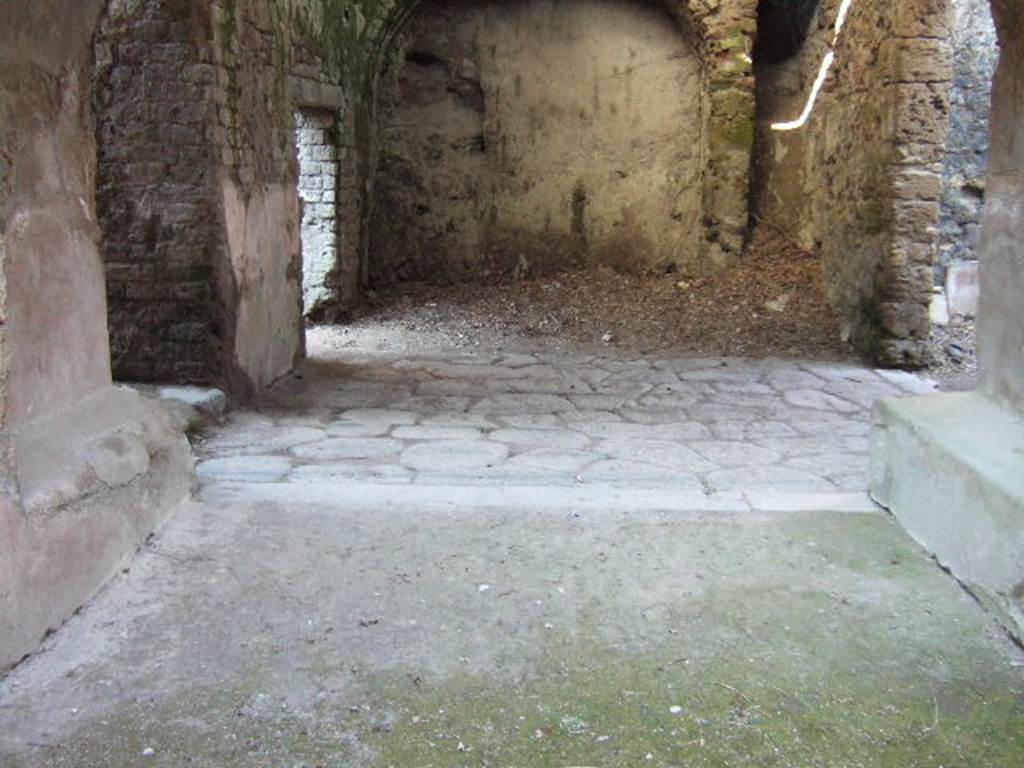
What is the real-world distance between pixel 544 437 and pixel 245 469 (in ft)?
4.42

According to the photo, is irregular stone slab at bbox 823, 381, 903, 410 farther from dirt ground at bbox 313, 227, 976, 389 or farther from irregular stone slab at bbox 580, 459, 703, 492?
irregular stone slab at bbox 580, 459, 703, 492

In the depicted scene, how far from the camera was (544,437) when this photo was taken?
14.1 ft

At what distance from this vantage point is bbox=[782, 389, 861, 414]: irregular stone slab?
4883 mm

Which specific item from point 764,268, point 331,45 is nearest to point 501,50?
point 331,45

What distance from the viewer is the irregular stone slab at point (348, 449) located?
3.92 m

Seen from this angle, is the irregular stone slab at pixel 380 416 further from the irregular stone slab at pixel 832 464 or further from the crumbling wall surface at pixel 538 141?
the crumbling wall surface at pixel 538 141

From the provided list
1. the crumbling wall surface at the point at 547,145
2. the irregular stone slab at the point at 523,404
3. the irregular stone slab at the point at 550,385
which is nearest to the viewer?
the irregular stone slab at the point at 523,404

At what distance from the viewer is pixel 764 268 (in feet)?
26.8

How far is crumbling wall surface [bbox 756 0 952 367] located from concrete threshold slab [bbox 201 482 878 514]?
2890mm

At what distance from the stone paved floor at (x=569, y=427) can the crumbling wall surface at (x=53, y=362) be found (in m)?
0.87

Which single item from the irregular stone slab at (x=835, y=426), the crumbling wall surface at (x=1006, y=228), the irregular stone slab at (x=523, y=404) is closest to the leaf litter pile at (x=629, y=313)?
the irregular stone slab at (x=523, y=404)

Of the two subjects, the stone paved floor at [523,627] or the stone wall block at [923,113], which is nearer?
the stone paved floor at [523,627]

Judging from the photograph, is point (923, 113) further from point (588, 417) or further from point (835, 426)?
point (588, 417)

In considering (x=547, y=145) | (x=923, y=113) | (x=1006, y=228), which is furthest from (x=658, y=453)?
(x=547, y=145)
